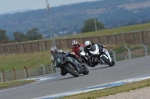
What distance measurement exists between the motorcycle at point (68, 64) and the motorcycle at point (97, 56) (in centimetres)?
284

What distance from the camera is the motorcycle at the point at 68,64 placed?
74.3 feet

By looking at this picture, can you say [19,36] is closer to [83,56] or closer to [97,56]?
[83,56]

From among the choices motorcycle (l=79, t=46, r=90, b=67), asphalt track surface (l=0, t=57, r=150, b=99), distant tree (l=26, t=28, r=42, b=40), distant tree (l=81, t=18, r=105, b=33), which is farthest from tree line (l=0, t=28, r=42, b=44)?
asphalt track surface (l=0, t=57, r=150, b=99)

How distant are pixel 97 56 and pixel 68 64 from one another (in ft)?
11.6

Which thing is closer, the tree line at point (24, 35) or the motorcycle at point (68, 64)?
the motorcycle at point (68, 64)

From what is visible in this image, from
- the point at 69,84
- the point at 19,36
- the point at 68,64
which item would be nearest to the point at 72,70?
the point at 68,64

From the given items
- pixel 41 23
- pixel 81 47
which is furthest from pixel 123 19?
pixel 81 47

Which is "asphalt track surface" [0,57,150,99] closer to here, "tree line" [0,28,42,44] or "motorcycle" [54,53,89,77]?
"motorcycle" [54,53,89,77]

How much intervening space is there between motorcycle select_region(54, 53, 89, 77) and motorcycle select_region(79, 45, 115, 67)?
284cm

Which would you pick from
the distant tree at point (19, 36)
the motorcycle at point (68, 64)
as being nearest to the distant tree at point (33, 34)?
the distant tree at point (19, 36)

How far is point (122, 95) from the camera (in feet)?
42.2

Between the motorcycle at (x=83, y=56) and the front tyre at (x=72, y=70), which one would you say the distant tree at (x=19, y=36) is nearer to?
the motorcycle at (x=83, y=56)

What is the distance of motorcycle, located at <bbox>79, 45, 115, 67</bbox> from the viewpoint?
25969 mm

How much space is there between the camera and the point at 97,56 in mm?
26266
